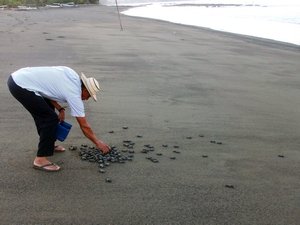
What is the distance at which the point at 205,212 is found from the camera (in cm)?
495

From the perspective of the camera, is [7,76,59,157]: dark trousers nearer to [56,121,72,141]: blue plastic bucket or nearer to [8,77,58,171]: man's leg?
[8,77,58,171]: man's leg

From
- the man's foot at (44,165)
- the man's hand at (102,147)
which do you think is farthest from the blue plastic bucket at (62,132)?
the man's hand at (102,147)

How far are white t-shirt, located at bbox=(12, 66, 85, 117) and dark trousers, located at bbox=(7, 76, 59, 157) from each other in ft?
0.23

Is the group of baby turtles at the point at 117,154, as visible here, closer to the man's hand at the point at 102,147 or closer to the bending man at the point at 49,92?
the man's hand at the point at 102,147

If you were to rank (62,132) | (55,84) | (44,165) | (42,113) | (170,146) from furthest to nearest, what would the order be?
(170,146) → (62,132) → (44,165) → (42,113) → (55,84)

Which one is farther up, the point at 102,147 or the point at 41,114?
the point at 41,114

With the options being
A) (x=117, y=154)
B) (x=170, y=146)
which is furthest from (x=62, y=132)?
(x=170, y=146)

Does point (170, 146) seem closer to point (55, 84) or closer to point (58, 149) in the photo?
point (58, 149)

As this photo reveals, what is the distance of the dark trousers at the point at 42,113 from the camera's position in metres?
5.49

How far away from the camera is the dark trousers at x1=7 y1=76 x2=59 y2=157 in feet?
18.0

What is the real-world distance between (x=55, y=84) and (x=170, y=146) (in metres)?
2.12

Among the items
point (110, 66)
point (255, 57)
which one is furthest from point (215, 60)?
point (110, 66)

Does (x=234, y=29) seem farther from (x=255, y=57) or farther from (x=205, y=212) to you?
(x=205, y=212)

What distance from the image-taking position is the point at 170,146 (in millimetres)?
6836
